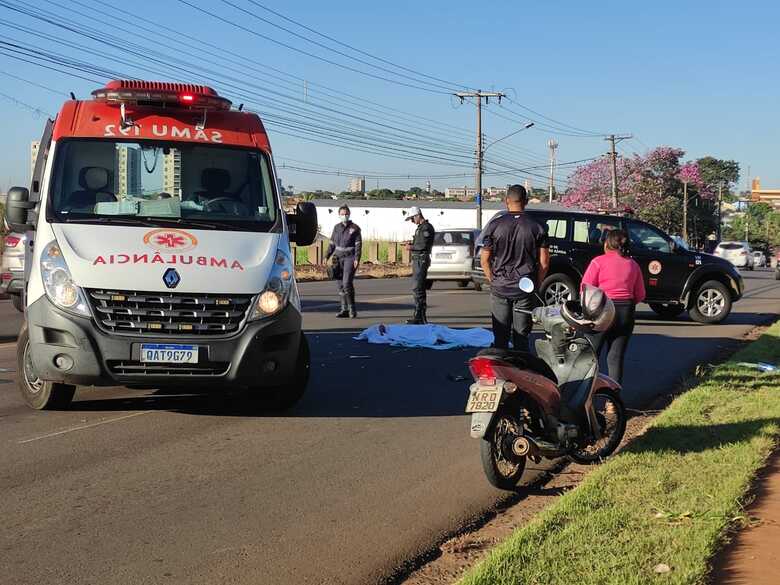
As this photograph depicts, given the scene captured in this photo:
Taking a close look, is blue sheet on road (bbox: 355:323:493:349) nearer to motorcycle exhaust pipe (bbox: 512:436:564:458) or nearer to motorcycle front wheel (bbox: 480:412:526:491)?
motorcycle exhaust pipe (bbox: 512:436:564:458)

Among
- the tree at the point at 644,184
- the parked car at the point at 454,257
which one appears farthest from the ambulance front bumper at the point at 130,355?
the tree at the point at 644,184

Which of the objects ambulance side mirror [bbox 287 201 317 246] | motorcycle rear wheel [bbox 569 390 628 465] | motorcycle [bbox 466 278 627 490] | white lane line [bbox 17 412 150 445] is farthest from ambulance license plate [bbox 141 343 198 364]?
motorcycle rear wheel [bbox 569 390 628 465]

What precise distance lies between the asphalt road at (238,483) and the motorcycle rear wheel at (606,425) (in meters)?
0.79

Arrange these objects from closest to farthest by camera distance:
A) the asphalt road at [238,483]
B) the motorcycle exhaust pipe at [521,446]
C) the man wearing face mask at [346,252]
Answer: the asphalt road at [238,483]
the motorcycle exhaust pipe at [521,446]
the man wearing face mask at [346,252]

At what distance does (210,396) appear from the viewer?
928 centimetres

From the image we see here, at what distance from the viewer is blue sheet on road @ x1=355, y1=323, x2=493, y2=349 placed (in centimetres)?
1322

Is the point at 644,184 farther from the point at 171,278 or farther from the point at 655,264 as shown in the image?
the point at 171,278

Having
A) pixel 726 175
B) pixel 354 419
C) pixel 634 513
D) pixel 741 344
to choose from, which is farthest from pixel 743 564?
pixel 726 175

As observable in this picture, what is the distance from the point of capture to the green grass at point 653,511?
459 centimetres

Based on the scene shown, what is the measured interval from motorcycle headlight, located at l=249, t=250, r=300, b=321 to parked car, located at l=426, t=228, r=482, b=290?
61.9ft

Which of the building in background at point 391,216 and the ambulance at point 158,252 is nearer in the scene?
the ambulance at point 158,252

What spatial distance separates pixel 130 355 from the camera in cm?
729

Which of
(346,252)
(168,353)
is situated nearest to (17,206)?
(168,353)

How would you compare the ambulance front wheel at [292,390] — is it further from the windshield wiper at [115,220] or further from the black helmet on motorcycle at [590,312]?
the black helmet on motorcycle at [590,312]
